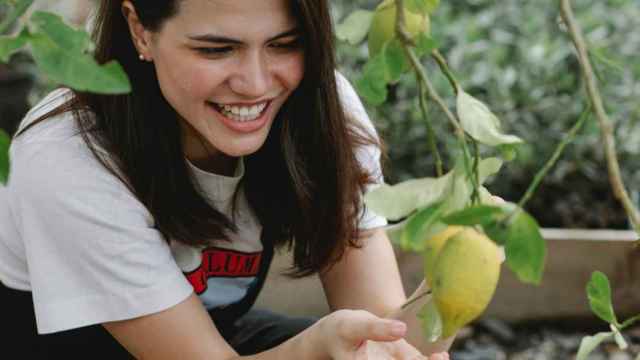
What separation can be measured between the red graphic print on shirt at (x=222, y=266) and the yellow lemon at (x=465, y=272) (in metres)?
1.01

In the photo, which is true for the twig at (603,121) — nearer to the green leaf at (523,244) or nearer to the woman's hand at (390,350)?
the green leaf at (523,244)

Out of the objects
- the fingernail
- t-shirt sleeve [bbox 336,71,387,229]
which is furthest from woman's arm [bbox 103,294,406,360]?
t-shirt sleeve [bbox 336,71,387,229]

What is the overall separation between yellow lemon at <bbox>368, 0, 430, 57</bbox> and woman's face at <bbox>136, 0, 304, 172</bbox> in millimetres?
504

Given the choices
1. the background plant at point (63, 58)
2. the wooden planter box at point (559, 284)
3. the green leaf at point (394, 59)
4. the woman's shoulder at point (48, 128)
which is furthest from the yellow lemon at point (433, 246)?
the wooden planter box at point (559, 284)

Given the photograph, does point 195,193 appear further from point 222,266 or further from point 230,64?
point 230,64

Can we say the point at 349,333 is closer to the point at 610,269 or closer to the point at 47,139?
the point at 47,139

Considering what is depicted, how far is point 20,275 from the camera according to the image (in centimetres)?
173

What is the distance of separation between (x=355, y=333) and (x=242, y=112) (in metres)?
0.32

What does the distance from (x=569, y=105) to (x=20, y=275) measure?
179cm

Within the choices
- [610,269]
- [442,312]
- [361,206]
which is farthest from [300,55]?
[610,269]

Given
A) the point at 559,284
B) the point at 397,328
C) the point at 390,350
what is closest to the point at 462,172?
the point at 397,328

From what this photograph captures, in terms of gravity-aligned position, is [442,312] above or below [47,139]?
above

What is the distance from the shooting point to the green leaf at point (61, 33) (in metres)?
0.68

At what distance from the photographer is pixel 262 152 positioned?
1.75 metres
